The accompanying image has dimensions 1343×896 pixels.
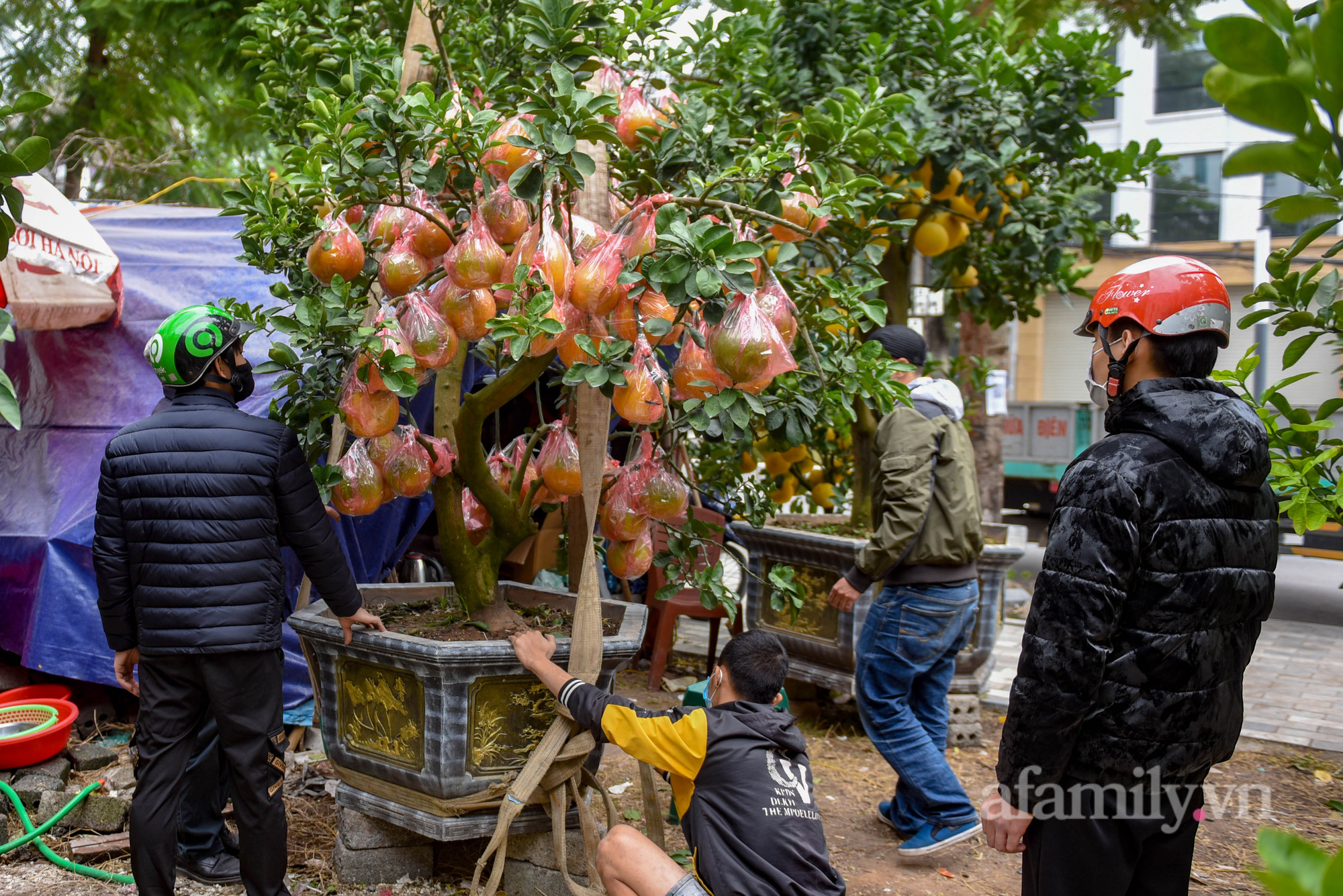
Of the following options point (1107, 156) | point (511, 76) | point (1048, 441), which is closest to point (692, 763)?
point (511, 76)

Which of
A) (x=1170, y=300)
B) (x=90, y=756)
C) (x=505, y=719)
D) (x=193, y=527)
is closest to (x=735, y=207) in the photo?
(x=1170, y=300)

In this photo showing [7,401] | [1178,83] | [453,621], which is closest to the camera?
[7,401]

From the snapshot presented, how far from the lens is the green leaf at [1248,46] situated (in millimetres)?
703

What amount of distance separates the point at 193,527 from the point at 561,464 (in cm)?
106

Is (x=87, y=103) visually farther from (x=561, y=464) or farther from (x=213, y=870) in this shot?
(x=561, y=464)

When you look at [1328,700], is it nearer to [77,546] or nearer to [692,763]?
[692,763]

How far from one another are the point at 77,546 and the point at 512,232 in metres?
2.87

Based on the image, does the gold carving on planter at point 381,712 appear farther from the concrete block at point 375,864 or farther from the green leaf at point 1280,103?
the green leaf at point 1280,103

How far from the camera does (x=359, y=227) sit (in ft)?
10.3

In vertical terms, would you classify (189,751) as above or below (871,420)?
below

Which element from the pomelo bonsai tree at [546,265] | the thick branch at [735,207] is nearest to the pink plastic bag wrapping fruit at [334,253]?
the pomelo bonsai tree at [546,265]

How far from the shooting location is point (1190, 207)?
21484 mm

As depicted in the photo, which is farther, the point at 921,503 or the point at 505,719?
the point at 921,503

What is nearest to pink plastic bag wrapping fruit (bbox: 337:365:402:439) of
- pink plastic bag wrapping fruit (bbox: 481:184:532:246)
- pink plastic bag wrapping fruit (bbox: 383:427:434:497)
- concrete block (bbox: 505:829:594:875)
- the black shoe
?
pink plastic bag wrapping fruit (bbox: 383:427:434:497)
